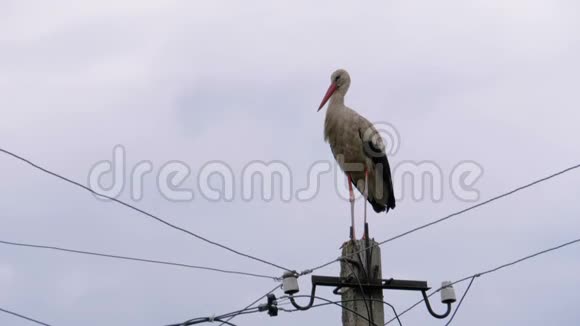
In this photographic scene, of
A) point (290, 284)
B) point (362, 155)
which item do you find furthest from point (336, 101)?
point (290, 284)

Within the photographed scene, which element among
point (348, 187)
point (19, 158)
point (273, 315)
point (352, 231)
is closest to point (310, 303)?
point (273, 315)

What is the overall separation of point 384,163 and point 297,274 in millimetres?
3648

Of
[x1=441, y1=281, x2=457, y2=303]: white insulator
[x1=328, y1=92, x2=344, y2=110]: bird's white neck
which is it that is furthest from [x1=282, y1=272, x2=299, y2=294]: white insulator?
[x1=328, y1=92, x2=344, y2=110]: bird's white neck

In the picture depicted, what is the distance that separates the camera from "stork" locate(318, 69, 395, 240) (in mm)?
9672

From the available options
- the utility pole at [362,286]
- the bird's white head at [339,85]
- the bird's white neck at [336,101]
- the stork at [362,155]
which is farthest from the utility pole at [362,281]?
the bird's white head at [339,85]

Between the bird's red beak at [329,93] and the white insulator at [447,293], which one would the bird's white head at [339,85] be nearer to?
the bird's red beak at [329,93]

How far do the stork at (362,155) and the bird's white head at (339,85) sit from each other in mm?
289

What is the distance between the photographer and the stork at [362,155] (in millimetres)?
9672

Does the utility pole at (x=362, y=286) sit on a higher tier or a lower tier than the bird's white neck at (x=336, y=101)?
lower

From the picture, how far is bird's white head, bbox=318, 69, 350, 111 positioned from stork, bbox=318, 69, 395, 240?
29cm

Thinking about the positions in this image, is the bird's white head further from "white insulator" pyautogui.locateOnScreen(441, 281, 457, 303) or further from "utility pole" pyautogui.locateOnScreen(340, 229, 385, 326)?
"white insulator" pyautogui.locateOnScreen(441, 281, 457, 303)

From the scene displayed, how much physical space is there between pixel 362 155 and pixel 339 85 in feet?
2.74

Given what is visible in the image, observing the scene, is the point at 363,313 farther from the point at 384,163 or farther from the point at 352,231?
the point at 384,163

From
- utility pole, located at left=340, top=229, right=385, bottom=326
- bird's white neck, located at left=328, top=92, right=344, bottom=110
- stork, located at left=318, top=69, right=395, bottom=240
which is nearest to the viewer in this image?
utility pole, located at left=340, top=229, right=385, bottom=326
